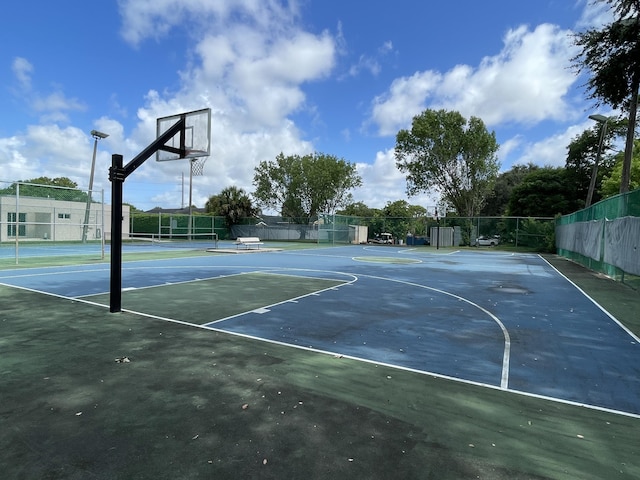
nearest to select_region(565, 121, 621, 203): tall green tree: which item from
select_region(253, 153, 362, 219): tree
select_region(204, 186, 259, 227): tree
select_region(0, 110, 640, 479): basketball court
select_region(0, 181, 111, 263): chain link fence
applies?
select_region(253, 153, 362, 219): tree

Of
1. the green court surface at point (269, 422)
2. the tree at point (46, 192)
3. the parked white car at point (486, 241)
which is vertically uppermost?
the tree at point (46, 192)

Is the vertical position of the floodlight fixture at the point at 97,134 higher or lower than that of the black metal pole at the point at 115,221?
higher

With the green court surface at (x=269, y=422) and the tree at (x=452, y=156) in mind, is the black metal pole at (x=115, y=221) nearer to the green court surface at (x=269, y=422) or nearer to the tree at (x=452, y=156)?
the green court surface at (x=269, y=422)

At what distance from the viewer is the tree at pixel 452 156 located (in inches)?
1495

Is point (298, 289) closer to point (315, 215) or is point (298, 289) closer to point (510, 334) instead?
point (510, 334)

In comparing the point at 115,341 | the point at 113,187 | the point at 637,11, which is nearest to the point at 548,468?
the point at 115,341

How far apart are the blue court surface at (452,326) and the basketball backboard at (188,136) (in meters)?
3.29

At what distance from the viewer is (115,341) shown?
539 cm

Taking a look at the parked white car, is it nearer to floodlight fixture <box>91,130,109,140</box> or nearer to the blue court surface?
the blue court surface

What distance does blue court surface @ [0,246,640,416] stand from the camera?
4.48 m

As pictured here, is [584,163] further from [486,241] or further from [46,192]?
[46,192]

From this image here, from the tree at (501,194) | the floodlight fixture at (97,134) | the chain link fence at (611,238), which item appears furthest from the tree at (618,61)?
the tree at (501,194)

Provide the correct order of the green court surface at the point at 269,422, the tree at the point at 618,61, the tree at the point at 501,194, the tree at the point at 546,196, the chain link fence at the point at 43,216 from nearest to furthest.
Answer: the green court surface at the point at 269,422, the tree at the point at 618,61, the chain link fence at the point at 43,216, the tree at the point at 546,196, the tree at the point at 501,194

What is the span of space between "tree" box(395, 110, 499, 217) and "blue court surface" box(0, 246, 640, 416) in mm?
28715
